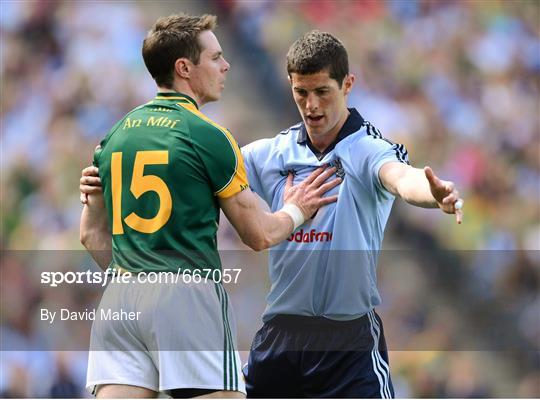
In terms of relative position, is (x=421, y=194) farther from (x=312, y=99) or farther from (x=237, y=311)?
(x=237, y=311)

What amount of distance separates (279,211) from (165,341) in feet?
2.65

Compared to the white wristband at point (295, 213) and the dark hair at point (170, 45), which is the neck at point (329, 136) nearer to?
the white wristband at point (295, 213)

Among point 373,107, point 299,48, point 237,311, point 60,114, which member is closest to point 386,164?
point 299,48

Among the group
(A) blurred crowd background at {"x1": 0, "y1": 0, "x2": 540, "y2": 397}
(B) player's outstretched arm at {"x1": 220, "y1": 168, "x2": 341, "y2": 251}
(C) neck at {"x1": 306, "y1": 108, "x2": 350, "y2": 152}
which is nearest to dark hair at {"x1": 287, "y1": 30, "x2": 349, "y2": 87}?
(C) neck at {"x1": 306, "y1": 108, "x2": 350, "y2": 152}

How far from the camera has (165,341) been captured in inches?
131

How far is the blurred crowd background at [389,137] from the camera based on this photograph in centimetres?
705

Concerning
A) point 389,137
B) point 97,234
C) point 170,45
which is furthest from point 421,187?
point 389,137

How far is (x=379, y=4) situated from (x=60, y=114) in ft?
9.04

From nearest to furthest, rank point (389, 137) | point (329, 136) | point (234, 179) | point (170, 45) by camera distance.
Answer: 1. point (234, 179)
2. point (170, 45)
3. point (329, 136)
4. point (389, 137)

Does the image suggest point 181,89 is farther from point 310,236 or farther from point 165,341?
point 165,341

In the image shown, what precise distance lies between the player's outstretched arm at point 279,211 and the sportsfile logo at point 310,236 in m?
0.09

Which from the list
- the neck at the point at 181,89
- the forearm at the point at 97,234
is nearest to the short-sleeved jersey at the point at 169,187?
the neck at the point at 181,89

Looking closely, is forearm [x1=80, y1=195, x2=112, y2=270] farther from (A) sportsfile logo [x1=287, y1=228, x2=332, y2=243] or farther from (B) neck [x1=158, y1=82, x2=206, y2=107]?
(A) sportsfile logo [x1=287, y1=228, x2=332, y2=243]

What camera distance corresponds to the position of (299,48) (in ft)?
13.4
